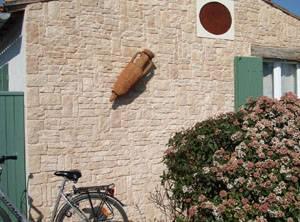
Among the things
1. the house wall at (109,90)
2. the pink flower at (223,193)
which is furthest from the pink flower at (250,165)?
the house wall at (109,90)

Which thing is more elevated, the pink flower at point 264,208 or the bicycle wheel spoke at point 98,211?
the pink flower at point 264,208

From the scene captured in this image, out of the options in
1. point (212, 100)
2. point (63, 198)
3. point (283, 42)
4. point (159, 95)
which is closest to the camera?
point (63, 198)

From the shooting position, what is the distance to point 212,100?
7980 mm

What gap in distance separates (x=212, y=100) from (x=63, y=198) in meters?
3.20

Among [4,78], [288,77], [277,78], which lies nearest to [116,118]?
[4,78]

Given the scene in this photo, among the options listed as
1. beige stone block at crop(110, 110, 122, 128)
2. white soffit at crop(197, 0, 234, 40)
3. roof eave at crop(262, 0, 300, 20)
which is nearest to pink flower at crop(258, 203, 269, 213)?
beige stone block at crop(110, 110, 122, 128)

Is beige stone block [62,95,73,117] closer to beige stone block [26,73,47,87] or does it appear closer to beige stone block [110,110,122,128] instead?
beige stone block [26,73,47,87]

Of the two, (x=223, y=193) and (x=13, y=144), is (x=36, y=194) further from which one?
(x=223, y=193)

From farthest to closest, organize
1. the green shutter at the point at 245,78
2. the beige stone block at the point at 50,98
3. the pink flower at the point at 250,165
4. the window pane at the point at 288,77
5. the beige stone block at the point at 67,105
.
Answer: the window pane at the point at 288,77
the green shutter at the point at 245,78
the beige stone block at the point at 67,105
the beige stone block at the point at 50,98
the pink flower at the point at 250,165

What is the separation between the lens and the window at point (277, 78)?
28.7 feet

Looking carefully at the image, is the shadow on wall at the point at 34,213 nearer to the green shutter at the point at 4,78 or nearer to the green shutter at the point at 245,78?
the green shutter at the point at 4,78

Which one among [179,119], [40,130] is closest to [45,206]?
[40,130]

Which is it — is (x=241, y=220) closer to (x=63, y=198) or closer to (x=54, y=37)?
(x=63, y=198)

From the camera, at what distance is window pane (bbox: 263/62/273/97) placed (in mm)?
8714
